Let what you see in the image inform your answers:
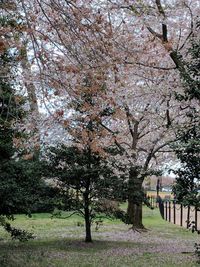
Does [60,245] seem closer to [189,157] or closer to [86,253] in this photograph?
[86,253]

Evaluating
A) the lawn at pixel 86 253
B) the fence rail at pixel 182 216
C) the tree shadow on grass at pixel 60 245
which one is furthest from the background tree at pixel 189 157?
the tree shadow on grass at pixel 60 245

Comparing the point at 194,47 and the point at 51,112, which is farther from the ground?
the point at 194,47

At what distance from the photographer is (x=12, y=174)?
972 centimetres

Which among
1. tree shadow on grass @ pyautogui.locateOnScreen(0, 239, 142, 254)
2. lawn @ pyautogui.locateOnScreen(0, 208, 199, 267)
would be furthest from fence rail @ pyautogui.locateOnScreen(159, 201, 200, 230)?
tree shadow on grass @ pyautogui.locateOnScreen(0, 239, 142, 254)

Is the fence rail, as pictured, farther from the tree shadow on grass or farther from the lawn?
the tree shadow on grass

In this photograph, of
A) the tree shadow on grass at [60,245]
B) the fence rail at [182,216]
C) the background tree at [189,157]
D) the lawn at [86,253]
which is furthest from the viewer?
the tree shadow on grass at [60,245]

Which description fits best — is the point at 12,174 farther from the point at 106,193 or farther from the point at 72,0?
the point at 72,0

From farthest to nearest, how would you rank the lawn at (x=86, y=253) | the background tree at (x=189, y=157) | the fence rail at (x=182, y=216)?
the fence rail at (x=182, y=216) < the lawn at (x=86, y=253) < the background tree at (x=189, y=157)

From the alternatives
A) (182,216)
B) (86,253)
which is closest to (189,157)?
(86,253)

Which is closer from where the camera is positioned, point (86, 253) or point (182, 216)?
point (86, 253)

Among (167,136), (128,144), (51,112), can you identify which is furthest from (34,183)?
(128,144)

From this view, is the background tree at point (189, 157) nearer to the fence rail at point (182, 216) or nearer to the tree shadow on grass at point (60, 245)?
the fence rail at point (182, 216)

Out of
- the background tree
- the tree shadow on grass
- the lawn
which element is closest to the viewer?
the background tree

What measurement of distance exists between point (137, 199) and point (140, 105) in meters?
5.67
